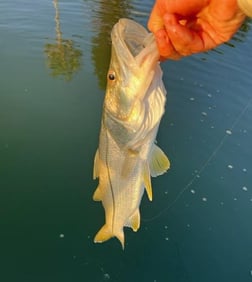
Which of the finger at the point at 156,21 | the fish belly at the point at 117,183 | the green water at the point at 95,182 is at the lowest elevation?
the green water at the point at 95,182

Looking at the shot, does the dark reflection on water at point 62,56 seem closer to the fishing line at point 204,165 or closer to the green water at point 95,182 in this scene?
the green water at point 95,182

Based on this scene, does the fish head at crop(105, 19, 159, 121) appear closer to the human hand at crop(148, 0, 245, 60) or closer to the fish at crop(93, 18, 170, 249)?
the fish at crop(93, 18, 170, 249)

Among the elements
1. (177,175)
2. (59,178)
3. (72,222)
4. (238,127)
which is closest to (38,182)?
(59,178)

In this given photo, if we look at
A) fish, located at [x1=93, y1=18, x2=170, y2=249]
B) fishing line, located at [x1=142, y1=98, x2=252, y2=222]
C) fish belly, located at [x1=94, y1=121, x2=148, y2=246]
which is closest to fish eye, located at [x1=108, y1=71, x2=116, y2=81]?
fish, located at [x1=93, y1=18, x2=170, y2=249]

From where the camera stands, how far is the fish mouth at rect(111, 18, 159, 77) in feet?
5.92

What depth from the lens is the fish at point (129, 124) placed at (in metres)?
1.86

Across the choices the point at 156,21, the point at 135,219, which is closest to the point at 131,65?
the point at 156,21

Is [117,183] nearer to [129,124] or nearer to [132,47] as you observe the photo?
[129,124]

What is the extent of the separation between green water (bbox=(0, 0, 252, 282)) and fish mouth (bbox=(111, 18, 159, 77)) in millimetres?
2566

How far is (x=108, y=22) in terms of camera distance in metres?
9.59

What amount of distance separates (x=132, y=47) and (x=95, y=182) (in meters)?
3.00

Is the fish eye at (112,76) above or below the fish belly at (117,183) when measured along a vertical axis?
above

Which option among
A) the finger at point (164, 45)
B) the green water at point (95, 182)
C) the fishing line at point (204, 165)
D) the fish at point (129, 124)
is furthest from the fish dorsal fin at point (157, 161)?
the fishing line at point (204, 165)

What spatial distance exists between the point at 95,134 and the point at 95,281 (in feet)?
7.43
